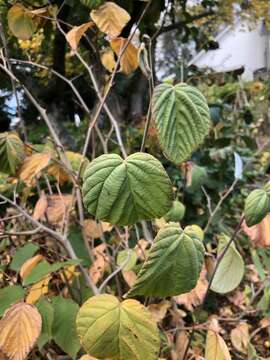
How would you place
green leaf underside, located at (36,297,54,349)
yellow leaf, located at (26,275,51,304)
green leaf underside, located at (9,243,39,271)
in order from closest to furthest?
1. green leaf underside, located at (36,297,54,349)
2. yellow leaf, located at (26,275,51,304)
3. green leaf underside, located at (9,243,39,271)

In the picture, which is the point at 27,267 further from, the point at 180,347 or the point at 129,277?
the point at 180,347

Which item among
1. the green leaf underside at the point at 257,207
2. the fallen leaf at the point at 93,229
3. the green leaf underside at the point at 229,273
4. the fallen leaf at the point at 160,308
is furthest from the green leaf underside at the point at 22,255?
the green leaf underside at the point at 257,207

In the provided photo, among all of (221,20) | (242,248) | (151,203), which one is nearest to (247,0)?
(221,20)

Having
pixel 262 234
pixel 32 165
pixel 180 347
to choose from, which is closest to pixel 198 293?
pixel 180 347

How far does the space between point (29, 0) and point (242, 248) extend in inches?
67.7

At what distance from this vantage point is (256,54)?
39.4ft

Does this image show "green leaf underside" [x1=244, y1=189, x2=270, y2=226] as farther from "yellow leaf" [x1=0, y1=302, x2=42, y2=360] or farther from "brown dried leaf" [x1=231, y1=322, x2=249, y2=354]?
"brown dried leaf" [x1=231, y1=322, x2=249, y2=354]

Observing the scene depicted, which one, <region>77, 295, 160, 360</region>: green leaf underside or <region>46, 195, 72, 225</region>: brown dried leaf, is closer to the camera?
<region>77, 295, 160, 360</region>: green leaf underside

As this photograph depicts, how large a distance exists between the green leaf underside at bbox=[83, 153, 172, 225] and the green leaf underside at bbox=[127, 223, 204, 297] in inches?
1.9

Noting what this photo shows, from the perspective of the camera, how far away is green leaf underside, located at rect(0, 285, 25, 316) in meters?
1.03

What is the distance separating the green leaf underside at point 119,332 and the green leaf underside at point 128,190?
0.49ft

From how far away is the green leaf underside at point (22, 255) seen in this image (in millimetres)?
1293

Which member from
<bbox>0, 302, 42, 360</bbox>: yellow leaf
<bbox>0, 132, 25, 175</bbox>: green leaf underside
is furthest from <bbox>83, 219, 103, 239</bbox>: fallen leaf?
<bbox>0, 302, 42, 360</bbox>: yellow leaf

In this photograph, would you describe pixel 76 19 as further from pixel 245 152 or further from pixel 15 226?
pixel 245 152
